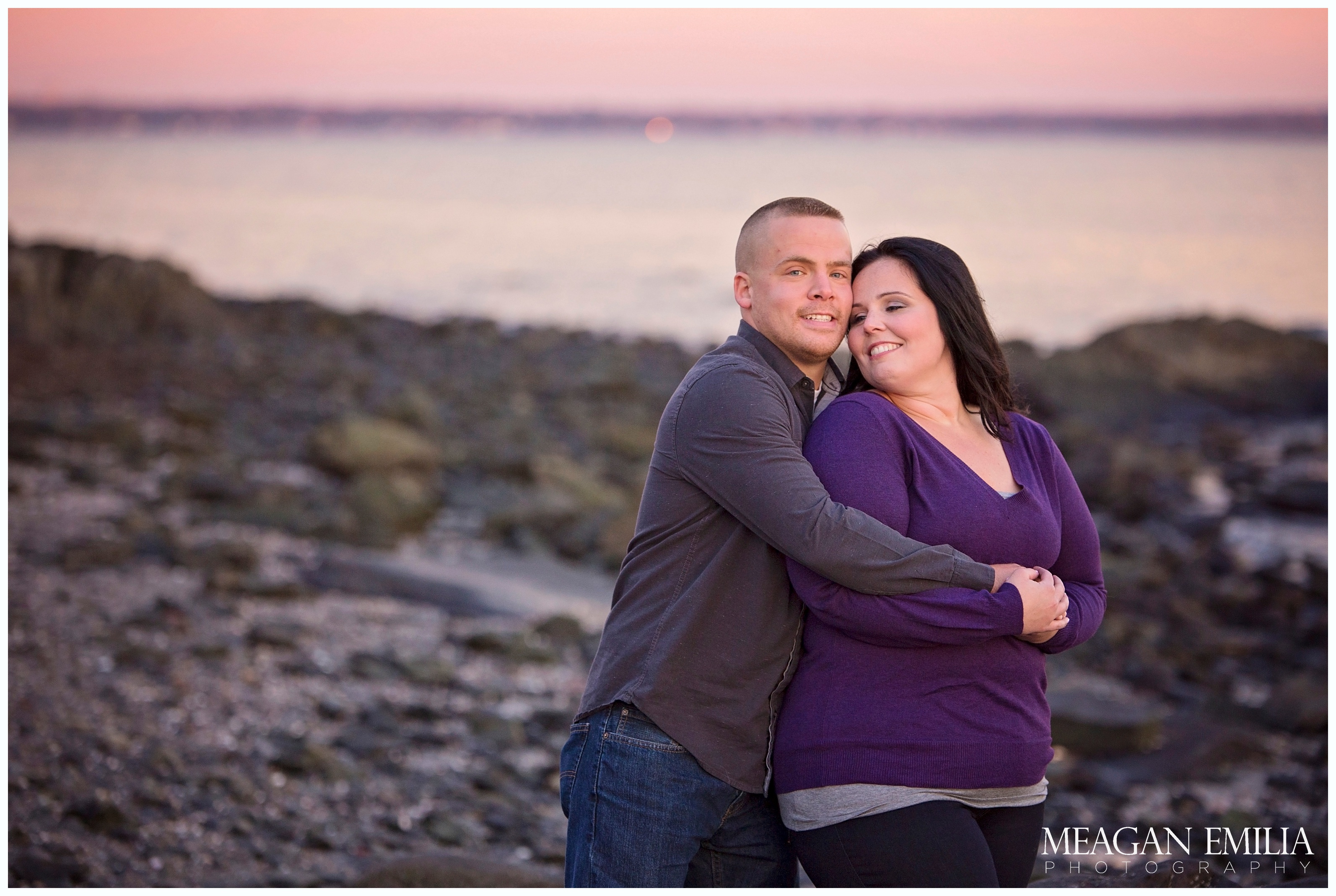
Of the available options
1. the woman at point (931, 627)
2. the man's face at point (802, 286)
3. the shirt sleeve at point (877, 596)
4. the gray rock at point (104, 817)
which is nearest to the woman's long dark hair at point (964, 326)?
the woman at point (931, 627)

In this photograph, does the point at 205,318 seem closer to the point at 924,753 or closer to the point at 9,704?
the point at 9,704

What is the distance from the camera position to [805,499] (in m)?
2.52

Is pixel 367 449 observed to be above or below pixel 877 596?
below

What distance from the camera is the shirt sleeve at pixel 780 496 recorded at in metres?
2.49

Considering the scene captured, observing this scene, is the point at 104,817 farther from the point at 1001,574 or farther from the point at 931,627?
the point at 1001,574

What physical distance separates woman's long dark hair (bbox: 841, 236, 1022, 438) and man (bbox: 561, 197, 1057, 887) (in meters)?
0.18

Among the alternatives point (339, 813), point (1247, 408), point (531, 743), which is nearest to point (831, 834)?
point (339, 813)

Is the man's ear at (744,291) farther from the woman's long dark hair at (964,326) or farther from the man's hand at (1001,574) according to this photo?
the man's hand at (1001,574)


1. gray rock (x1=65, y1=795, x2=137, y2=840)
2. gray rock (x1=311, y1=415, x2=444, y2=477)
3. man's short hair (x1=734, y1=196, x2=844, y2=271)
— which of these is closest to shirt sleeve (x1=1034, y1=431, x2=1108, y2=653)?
man's short hair (x1=734, y1=196, x2=844, y2=271)

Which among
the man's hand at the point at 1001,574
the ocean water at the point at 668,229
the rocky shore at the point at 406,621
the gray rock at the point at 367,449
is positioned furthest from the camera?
the ocean water at the point at 668,229

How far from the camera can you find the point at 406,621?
23.5 ft

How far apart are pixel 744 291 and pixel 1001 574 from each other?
35.3 inches

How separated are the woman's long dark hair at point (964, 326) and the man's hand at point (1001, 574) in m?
0.37

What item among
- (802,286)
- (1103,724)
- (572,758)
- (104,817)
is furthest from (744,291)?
(1103,724)
